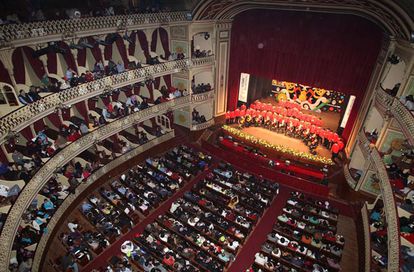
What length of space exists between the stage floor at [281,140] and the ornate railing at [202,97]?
387 cm

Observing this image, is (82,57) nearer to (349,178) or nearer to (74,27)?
(74,27)

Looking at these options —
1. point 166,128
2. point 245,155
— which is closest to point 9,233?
point 166,128

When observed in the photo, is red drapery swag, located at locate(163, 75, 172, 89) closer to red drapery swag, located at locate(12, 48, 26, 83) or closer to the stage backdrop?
the stage backdrop

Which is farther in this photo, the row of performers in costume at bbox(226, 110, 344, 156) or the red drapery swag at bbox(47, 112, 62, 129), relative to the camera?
the row of performers in costume at bbox(226, 110, 344, 156)

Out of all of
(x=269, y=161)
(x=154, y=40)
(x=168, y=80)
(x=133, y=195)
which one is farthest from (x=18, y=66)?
(x=269, y=161)

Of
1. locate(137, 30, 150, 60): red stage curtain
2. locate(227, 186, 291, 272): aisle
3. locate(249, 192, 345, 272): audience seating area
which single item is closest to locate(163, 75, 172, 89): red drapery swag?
locate(137, 30, 150, 60): red stage curtain

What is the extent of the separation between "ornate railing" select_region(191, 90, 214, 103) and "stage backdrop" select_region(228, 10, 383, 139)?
351cm

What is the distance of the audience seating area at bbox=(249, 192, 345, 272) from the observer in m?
12.8

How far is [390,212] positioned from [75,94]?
16.1 metres

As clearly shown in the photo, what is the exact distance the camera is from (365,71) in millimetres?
17828

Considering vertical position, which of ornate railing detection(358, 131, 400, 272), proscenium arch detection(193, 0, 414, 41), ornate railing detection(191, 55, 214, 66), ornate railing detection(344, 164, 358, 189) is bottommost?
ornate railing detection(344, 164, 358, 189)

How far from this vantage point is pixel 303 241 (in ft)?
45.7

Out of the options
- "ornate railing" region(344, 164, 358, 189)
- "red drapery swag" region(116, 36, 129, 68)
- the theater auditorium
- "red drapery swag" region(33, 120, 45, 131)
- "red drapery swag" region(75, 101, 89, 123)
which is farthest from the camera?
"red drapery swag" region(116, 36, 129, 68)

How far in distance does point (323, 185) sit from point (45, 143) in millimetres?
16628
